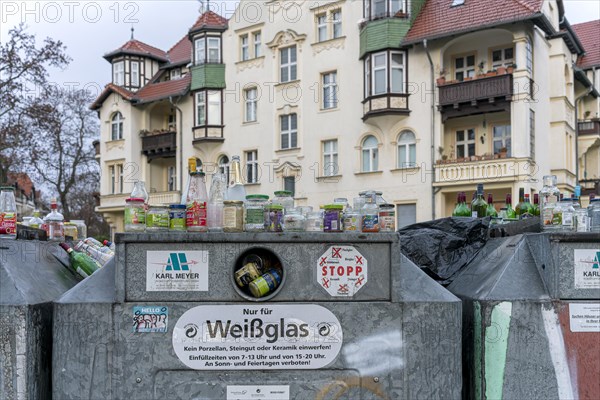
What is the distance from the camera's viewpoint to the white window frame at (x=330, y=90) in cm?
2581

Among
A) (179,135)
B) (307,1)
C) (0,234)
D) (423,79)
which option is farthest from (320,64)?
(0,234)

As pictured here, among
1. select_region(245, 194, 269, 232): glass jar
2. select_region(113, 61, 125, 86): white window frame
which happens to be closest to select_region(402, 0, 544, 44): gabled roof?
select_region(113, 61, 125, 86): white window frame

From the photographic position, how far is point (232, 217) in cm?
308

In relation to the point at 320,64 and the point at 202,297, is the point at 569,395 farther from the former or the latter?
the point at 320,64

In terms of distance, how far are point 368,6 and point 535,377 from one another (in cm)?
2308

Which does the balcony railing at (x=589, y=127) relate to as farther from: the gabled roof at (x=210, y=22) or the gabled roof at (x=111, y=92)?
the gabled roof at (x=111, y=92)

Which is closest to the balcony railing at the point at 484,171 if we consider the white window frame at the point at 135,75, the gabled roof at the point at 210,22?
the gabled roof at the point at 210,22

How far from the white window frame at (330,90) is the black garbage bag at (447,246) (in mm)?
21890

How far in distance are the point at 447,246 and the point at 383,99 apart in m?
20.3

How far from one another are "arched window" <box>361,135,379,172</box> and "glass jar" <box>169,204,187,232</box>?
21887mm

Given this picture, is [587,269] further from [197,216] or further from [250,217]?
[197,216]

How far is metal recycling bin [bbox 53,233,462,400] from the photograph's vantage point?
9.42 feet

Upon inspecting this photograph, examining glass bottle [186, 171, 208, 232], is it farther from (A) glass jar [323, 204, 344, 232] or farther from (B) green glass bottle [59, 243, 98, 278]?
(B) green glass bottle [59, 243, 98, 278]

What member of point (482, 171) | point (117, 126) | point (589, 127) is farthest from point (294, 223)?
point (117, 126)
